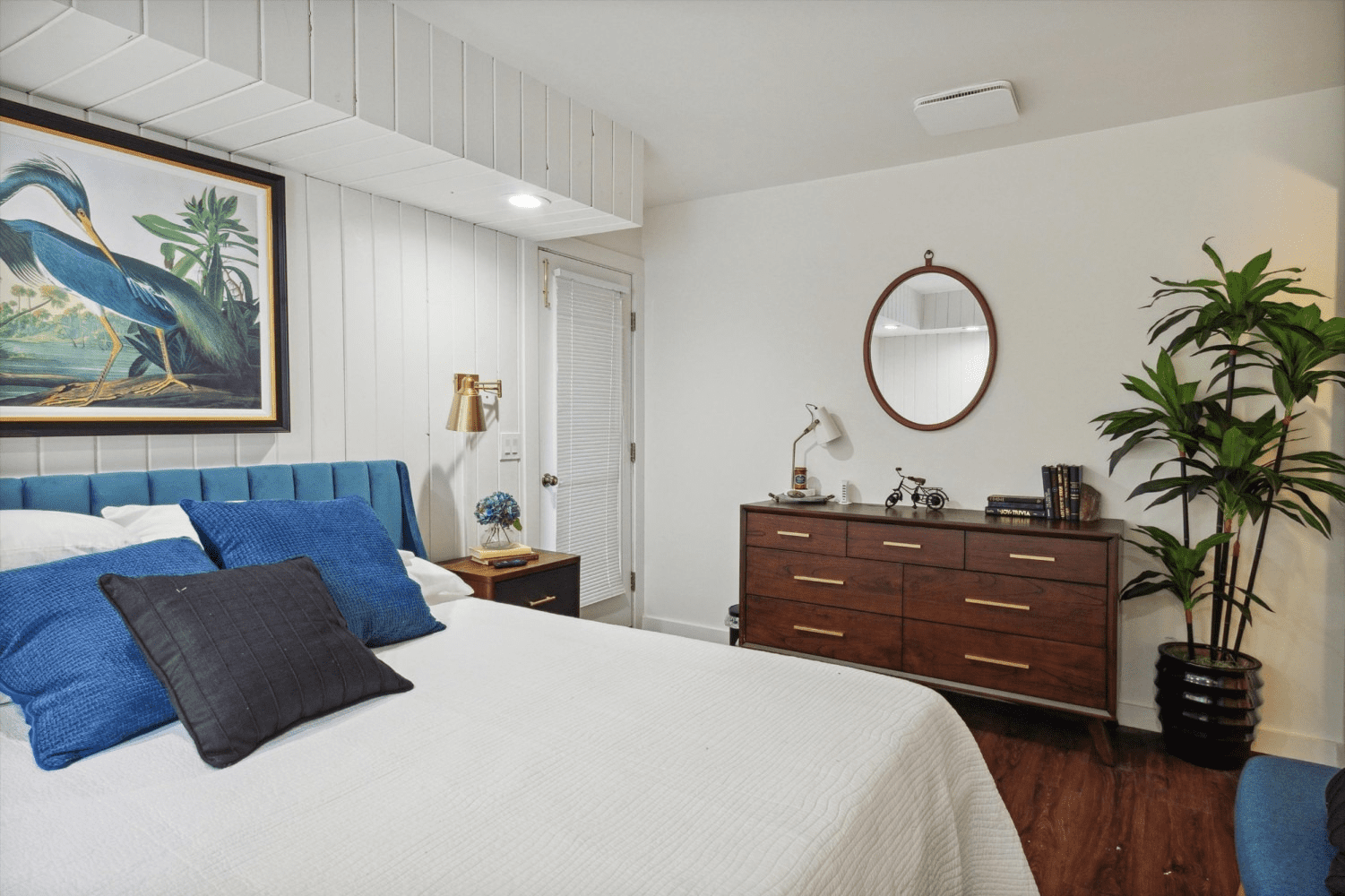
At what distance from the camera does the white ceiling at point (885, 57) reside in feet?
7.43

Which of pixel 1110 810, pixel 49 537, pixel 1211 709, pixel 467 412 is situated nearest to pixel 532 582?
pixel 467 412

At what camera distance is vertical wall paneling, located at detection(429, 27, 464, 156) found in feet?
7.75

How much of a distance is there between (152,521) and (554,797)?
1.39 m

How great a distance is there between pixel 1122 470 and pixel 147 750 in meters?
3.42

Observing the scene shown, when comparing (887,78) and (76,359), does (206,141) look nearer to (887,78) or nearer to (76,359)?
(76,359)

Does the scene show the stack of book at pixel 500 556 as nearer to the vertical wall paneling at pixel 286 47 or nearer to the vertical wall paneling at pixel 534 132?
the vertical wall paneling at pixel 534 132

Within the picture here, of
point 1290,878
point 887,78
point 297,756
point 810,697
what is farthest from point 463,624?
point 887,78

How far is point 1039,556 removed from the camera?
2.91 m

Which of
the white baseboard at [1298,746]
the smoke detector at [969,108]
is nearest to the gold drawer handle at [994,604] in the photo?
the white baseboard at [1298,746]

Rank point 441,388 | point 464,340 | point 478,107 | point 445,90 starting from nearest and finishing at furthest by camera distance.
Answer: point 445,90 → point 478,107 → point 441,388 → point 464,340

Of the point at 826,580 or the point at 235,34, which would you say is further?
the point at 826,580

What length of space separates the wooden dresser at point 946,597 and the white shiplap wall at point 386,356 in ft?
4.30

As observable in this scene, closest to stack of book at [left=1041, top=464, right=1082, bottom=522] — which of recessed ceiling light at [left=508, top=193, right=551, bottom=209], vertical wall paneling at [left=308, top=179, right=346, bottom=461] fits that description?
recessed ceiling light at [left=508, top=193, right=551, bottom=209]

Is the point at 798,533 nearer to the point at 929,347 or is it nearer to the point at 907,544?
the point at 907,544
